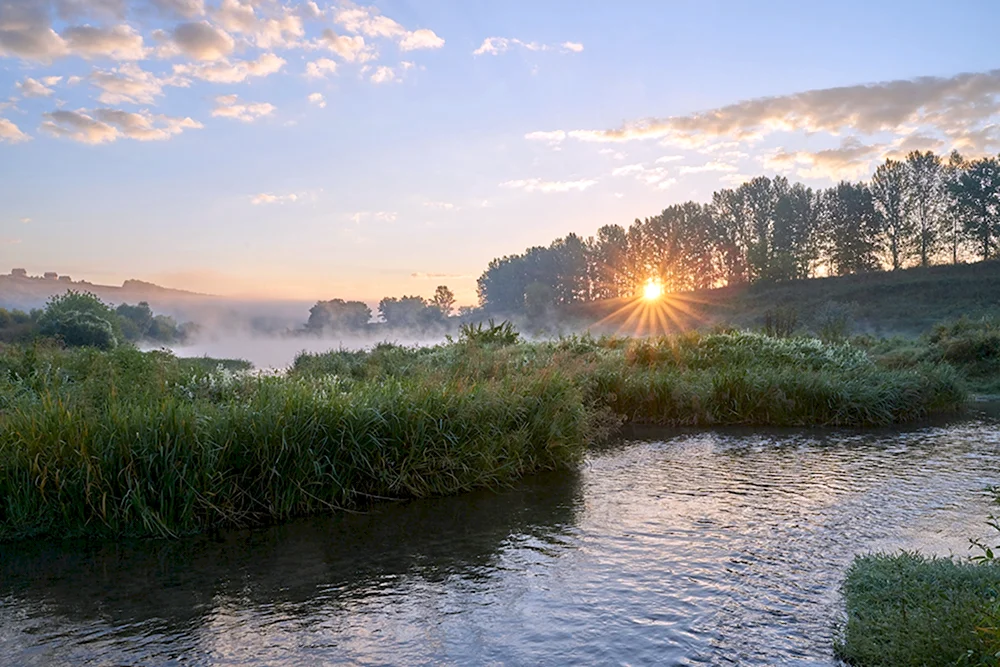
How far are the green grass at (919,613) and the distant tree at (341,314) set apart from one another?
45588 millimetres

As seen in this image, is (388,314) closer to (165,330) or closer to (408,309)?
(408,309)

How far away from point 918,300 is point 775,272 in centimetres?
1322

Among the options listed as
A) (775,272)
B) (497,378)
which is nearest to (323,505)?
(497,378)

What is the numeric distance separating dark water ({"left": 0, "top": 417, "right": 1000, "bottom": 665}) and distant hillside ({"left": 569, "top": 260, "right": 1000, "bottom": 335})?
32267 millimetres

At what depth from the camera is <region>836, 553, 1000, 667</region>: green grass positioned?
12.3 feet

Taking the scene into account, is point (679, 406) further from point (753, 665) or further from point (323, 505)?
point (753, 665)

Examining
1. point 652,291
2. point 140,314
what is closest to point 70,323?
point 140,314

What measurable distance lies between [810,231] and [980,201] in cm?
1240

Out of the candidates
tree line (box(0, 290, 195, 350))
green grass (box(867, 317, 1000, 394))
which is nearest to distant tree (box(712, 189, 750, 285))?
green grass (box(867, 317, 1000, 394))

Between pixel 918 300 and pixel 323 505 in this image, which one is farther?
pixel 918 300

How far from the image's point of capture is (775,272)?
60938mm

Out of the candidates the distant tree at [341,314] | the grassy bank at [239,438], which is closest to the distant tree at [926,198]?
the distant tree at [341,314]

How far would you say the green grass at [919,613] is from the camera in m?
3.75

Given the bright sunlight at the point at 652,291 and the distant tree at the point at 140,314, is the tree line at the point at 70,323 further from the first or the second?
the bright sunlight at the point at 652,291
